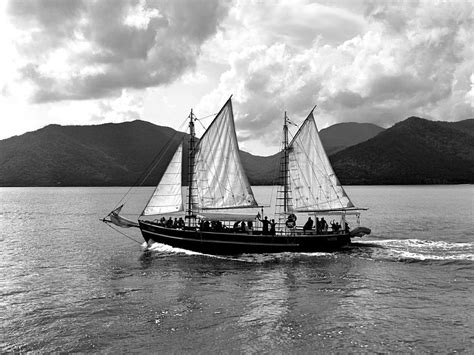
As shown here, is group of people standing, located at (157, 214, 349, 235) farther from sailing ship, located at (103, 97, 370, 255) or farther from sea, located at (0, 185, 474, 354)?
sea, located at (0, 185, 474, 354)

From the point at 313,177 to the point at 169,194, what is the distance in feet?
65.6

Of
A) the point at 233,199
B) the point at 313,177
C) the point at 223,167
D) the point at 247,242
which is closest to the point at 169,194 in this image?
the point at 223,167

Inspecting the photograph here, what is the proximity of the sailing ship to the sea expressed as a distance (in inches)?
82.5

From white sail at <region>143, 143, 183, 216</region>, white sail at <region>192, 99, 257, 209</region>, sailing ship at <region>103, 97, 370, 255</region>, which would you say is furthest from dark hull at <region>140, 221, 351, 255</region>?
white sail at <region>192, 99, 257, 209</region>

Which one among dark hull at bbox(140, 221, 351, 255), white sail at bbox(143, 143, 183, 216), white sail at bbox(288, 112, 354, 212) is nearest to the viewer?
dark hull at bbox(140, 221, 351, 255)

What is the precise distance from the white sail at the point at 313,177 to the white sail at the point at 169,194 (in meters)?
16.1

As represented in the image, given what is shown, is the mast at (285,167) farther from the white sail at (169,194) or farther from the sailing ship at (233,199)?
the white sail at (169,194)

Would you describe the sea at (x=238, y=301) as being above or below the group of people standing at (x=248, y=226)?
below

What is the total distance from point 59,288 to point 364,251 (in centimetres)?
3644

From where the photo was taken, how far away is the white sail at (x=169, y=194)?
5512 centimetres

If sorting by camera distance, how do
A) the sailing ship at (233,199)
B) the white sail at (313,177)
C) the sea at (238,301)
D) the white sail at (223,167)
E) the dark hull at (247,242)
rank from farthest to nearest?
the white sail at (313,177) < the white sail at (223,167) < the sailing ship at (233,199) < the dark hull at (247,242) < the sea at (238,301)

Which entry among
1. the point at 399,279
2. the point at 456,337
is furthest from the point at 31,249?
the point at 456,337

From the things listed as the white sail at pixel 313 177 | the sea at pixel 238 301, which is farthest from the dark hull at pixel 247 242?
the white sail at pixel 313 177

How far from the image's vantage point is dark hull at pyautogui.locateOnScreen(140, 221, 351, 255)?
53.0 metres
